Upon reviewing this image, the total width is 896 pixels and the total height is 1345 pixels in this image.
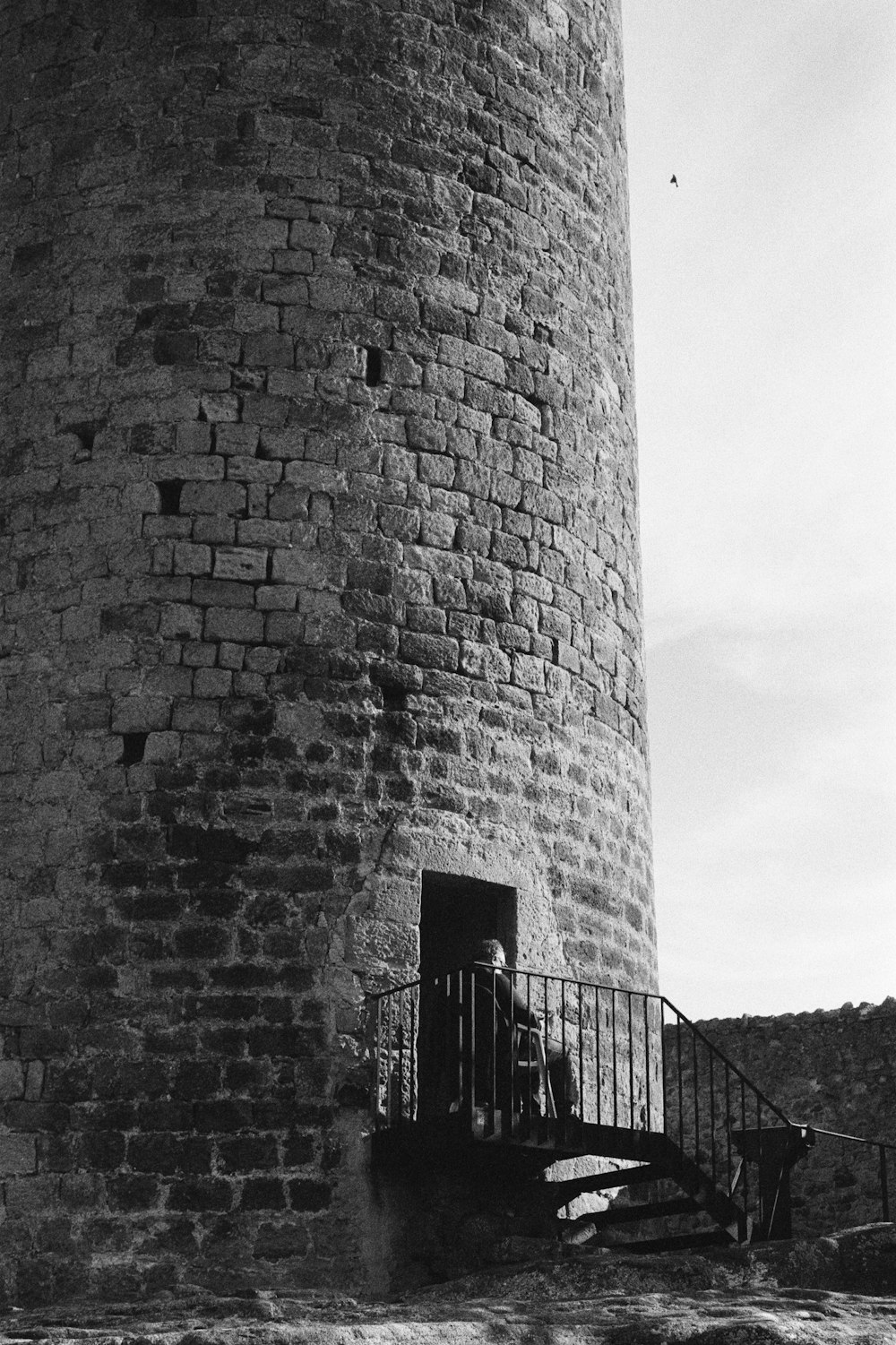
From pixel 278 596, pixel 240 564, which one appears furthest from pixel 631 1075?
pixel 240 564

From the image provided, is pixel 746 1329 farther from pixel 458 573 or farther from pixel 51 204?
pixel 51 204

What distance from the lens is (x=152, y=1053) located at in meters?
8.95

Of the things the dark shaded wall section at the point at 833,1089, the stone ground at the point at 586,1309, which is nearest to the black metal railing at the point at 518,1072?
the stone ground at the point at 586,1309

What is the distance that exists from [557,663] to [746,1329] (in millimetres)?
4474

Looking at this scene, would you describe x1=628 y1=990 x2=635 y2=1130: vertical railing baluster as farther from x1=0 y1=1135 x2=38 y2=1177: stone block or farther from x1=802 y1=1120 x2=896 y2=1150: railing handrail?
x1=0 y1=1135 x2=38 y2=1177: stone block

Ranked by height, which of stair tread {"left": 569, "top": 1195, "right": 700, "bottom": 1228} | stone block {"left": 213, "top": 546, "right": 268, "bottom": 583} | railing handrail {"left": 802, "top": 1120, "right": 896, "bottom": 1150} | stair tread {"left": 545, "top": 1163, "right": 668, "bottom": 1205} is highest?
stone block {"left": 213, "top": 546, "right": 268, "bottom": 583}

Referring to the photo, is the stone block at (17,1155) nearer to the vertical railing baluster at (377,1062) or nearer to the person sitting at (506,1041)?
the vertical railing baluster at (377,1062)

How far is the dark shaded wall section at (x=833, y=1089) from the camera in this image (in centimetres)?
1487

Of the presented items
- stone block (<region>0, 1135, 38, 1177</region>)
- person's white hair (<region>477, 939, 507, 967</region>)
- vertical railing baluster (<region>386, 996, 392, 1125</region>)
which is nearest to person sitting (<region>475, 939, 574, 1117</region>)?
person's white hair (<region>477, 939, 507, 967</region>)

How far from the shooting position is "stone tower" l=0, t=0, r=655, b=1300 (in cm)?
895

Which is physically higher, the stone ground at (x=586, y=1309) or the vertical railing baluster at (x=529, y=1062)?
the vertical railing baluster at (x=529, y=1062)

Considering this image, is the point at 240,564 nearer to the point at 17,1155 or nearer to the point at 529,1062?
the point at 529,1062

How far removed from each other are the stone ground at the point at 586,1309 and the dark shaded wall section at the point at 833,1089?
22.9 feet

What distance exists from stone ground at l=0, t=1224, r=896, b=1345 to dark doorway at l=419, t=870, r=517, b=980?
70.9 inches
